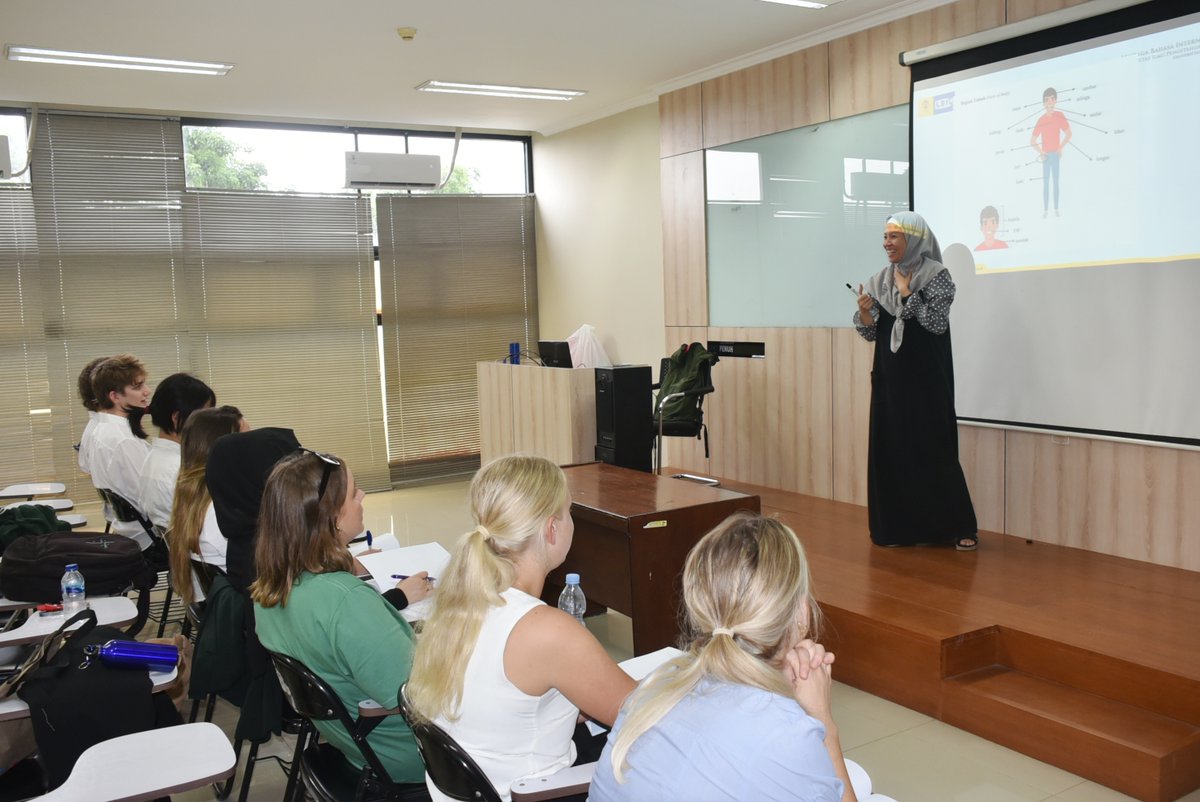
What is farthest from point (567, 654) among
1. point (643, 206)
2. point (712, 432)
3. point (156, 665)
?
point (643, 206)

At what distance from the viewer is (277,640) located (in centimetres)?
237

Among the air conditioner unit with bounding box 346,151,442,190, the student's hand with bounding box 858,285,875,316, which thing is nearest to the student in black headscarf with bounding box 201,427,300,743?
the student's hand with bounding box 858,285,875,316

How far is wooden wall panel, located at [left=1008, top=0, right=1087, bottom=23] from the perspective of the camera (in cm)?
464

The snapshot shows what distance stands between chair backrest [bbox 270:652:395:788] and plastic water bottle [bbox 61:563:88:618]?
4.03 feet

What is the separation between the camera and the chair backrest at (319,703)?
217cm

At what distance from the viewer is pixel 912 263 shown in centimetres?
475

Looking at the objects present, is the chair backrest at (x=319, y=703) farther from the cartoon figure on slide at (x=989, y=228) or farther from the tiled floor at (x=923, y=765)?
the cartoon figure on slide at (x=989, y=228)

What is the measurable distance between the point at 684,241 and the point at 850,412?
209cm

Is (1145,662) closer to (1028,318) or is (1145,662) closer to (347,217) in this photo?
(1028,318)

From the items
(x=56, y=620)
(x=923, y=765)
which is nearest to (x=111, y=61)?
(x=56, y=620)

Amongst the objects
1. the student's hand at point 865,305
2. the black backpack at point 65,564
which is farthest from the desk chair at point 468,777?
the student's hand at point 865,305

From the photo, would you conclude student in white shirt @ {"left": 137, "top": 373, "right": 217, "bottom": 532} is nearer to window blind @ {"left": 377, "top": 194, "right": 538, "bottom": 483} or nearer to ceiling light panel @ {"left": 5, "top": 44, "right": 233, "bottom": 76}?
ceiling light panel @ {"left": 5, "top": 44, "right": 233, "bottom": 76}

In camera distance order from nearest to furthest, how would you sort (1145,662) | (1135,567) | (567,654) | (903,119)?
(567,654) < (1145,662) < (1135,567) < (903,119)

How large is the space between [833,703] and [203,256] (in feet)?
21.3
